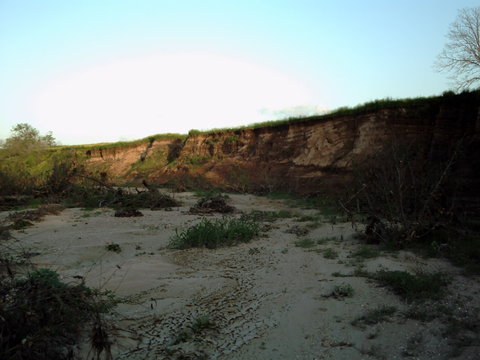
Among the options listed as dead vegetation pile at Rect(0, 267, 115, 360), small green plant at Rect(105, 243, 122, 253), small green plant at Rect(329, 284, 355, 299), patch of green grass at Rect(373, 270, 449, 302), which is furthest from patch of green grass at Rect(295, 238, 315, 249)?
dead vegetation pile at Rect(0, 267, 115, 360)

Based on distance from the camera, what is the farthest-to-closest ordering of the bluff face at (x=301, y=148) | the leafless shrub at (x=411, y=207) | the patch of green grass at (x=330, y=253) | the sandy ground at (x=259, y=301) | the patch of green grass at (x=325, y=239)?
the bluff face at (x=301, y=148), the patch of green grass at (x=325, y=239), the leafless shrub at (x=411, y=207), the patch of green grass at (x=330, y=253), the sandy ground at (x=259, y=301)

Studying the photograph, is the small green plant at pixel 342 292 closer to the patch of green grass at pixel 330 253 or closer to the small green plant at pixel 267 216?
the patch of green grass at pixel 330 253

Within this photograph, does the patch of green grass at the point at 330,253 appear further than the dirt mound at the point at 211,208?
No

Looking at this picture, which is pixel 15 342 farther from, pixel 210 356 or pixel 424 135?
pixel 424 135

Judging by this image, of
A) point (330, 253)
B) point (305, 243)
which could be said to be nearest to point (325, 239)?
point (305, 243)

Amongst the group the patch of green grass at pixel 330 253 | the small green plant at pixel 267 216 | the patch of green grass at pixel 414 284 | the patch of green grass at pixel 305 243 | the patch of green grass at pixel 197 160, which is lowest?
the small green plant at pixel 267 216

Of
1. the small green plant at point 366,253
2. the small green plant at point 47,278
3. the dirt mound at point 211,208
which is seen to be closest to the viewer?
the small green plant at point 47,278

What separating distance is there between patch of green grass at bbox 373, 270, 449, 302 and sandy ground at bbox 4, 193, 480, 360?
102mm

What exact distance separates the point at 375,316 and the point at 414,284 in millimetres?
779

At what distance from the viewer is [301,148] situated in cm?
1825

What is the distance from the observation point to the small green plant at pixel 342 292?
3.78 metres

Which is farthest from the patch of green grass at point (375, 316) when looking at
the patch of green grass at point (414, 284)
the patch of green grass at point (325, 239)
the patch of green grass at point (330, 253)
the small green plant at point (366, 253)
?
the patch of green grass at point (325, 239)

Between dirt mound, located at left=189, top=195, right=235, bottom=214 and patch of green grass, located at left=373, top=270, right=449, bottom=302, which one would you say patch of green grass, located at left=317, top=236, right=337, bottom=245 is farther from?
dirt mound, located at left=189, top=195, right=235, bottom=214

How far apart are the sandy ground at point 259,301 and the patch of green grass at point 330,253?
10cm
